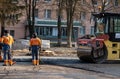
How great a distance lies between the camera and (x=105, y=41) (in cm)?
2541

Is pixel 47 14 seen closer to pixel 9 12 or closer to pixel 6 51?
pixel 9 12

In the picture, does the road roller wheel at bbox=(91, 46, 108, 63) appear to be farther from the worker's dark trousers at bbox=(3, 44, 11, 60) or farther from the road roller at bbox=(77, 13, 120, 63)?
the worker's dark trousers at bbox=(3, 44, 11, 60)

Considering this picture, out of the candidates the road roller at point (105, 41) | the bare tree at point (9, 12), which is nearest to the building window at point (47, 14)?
the bare tree at point (9, 12)

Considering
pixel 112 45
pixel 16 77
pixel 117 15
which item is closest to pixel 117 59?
pixel 112 45

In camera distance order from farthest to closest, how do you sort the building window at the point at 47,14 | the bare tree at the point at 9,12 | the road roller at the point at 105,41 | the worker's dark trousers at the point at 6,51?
the building window at the point at 47,14 → the bare tree at the point at 9,12 → the road roller at the point at 105,41 → the worker's dark trousers at the point at 6,51

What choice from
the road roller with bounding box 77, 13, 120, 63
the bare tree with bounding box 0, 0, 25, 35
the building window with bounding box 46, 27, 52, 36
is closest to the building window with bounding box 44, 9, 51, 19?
the building window with bounding box 46, 27, 52, 36

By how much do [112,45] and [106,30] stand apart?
0.99 meters

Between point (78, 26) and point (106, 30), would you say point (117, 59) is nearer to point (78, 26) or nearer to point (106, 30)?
point (106, 30)

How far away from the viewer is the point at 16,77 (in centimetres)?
1753

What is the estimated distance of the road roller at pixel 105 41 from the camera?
83.3 feet

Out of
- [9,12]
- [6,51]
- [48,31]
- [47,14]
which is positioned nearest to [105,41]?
[6,51]

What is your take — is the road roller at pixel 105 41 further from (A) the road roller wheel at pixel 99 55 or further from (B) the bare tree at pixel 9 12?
(B) the bare tree at pixel 9 12

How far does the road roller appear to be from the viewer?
2538 cm

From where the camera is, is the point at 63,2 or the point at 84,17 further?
the point at 84,17
